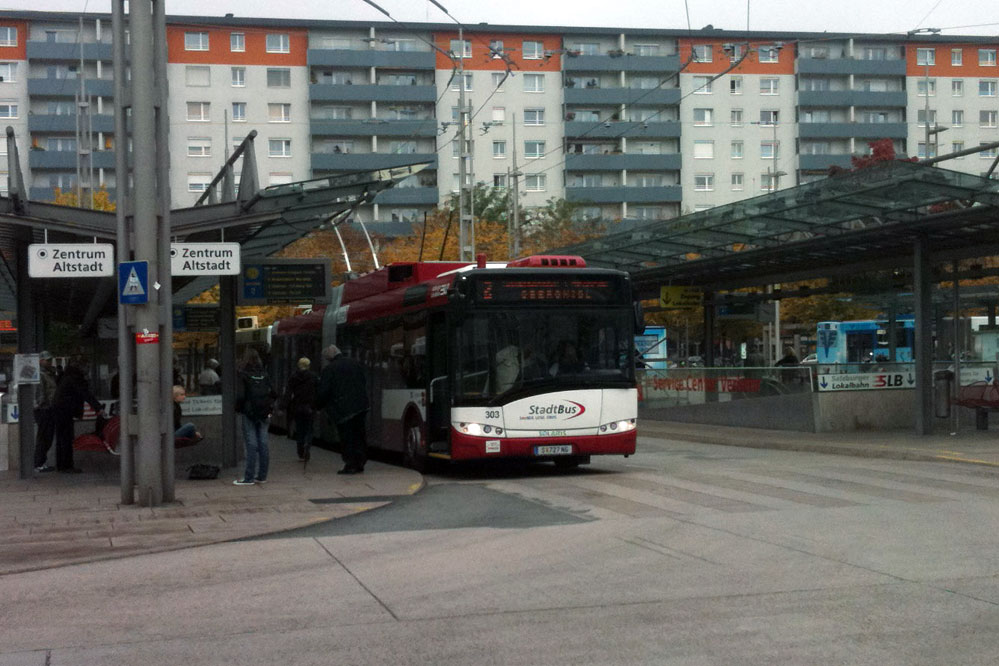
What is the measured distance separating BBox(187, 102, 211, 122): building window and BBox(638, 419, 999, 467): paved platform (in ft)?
191

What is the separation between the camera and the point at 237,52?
81.8 m

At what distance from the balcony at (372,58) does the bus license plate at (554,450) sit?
68.3 m

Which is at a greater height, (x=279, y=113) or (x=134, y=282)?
(x=279, y=113)

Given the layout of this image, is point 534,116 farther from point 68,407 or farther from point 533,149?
point 68,407

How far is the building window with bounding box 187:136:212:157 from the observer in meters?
79.7

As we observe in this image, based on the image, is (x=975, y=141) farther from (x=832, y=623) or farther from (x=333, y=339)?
(x=832, y=623)

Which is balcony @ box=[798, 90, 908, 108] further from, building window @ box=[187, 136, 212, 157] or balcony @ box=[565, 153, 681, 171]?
building window @ box=[187, 136, 212, 157]

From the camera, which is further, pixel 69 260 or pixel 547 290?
pixel 547 290

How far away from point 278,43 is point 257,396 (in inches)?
2750

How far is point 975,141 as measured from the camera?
290 ft

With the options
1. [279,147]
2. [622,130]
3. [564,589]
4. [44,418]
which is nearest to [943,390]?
[44,418]

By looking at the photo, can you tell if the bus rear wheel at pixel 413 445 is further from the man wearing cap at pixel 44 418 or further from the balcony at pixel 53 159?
the balcony at pixel 53 159

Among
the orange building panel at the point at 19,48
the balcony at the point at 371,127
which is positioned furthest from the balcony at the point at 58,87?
the balcony at the point at 371,127

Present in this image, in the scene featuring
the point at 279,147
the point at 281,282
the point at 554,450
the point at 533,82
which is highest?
the point at 533,82
